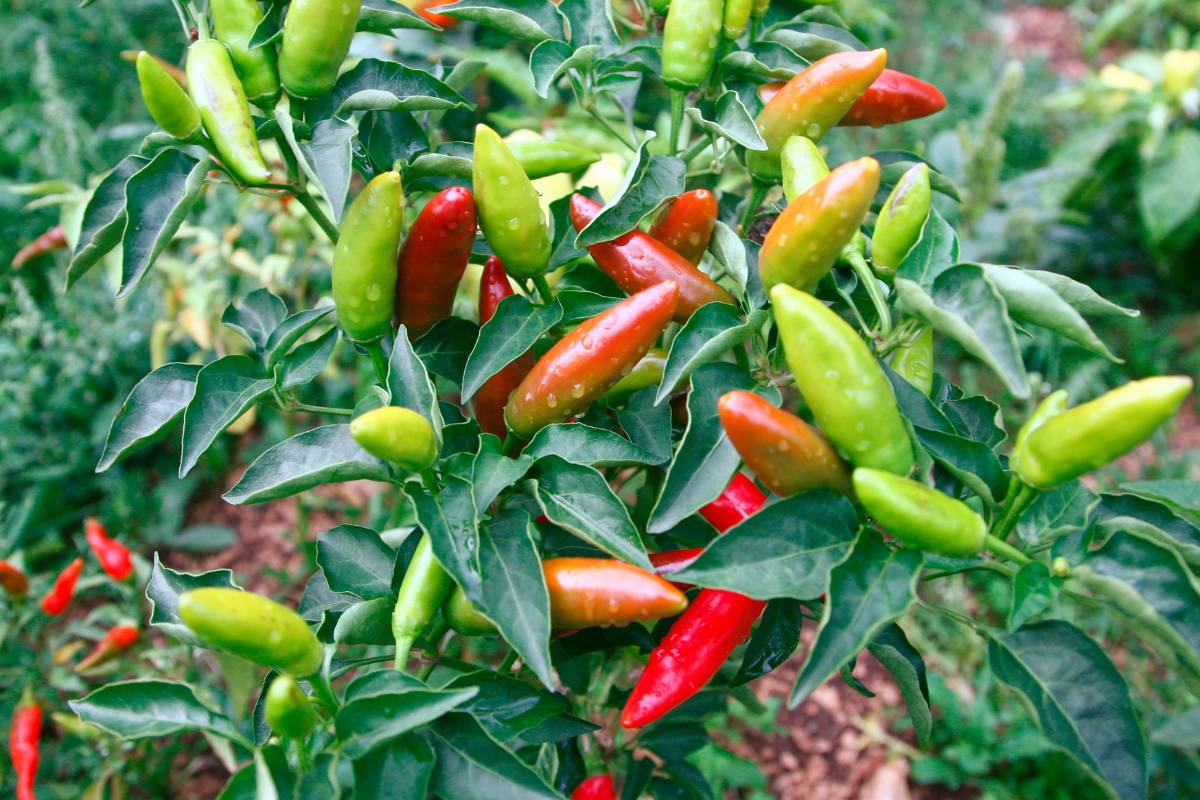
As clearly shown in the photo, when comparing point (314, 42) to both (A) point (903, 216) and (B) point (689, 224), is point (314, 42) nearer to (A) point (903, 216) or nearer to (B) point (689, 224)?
(B) point (689, 224)

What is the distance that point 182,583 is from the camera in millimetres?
941

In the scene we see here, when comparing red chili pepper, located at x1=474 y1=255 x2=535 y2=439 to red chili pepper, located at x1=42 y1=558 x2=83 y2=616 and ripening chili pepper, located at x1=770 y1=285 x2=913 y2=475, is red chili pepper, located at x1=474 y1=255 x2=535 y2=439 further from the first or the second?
red chili pepper, located at x1=42 y1=558 x2=83 y2=616

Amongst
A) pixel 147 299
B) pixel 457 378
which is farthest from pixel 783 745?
pixel 147 299

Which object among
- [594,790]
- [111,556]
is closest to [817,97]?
[594,790]

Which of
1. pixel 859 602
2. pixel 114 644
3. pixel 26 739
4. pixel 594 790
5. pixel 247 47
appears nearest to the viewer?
pixel 859 602

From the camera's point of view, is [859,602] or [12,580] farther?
[12,580]

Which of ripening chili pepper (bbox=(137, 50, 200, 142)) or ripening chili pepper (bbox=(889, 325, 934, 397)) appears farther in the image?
ripening chili pepper (bbox=(889, 325, 934, 397))

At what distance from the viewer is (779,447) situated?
782 mm

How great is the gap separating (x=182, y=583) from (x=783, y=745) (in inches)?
59.5

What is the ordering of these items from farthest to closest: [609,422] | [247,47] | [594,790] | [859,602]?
[594,790], [609,422], [247,47], [859,602]

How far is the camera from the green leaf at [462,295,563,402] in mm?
937

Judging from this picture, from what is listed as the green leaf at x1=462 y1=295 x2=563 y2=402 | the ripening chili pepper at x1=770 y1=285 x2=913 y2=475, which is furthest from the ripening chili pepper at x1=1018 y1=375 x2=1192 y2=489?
the green leaf at x1=462 y1=295 x2=563 y2=402

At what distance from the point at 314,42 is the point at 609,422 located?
49cm

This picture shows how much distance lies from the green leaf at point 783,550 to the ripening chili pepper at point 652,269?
10.5 inches
